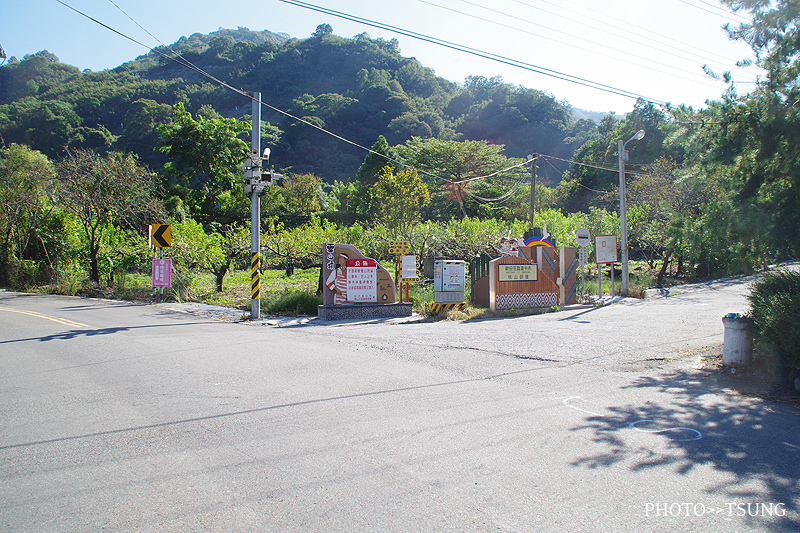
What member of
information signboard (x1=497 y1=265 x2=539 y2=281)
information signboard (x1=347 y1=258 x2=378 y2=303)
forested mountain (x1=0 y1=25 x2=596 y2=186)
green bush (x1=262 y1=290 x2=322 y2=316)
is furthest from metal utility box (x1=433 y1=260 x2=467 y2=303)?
forested mountain (x1=0 y1=25 x2=596 y2=186)

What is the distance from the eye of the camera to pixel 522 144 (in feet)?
331

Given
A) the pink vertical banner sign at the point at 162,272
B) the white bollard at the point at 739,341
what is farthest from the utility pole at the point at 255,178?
the white bollard at the point at 739,341

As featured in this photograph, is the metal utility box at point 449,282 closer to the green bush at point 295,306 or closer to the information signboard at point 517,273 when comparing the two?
the information signboard at point 517,273

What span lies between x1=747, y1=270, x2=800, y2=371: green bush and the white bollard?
0.80 feet

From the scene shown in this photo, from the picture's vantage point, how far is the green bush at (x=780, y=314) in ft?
21.0

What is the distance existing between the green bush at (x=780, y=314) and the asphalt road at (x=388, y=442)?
0.72 metres

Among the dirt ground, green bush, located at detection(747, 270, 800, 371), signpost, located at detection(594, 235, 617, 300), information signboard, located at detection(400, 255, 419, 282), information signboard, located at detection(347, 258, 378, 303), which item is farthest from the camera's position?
signpost, located at detection(594, 235, 617, 300)

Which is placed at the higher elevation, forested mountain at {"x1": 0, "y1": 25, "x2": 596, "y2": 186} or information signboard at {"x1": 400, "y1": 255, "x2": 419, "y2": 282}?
forested mountain at {"x1": 0, "y1": 25, "x2": 596, "y2": 186}

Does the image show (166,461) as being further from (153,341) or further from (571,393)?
(153,341)

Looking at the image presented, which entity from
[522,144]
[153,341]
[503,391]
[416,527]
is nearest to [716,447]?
[503,391]

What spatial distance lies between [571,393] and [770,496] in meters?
2.90

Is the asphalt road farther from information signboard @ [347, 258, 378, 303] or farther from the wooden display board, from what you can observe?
the wooden display board

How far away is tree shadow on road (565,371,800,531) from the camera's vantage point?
13.0ft

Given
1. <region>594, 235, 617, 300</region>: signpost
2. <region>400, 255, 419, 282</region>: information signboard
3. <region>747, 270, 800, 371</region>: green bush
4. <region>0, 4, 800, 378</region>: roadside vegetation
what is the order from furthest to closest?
<region>594, 235, 617, 300</region>: signpost → <region>400, 255, 419, 282</region>: information signboard → <region>0, 4, 800, 378</region>: roadside vegetation → <region>747, 270, 800, 371</region>: green bush
